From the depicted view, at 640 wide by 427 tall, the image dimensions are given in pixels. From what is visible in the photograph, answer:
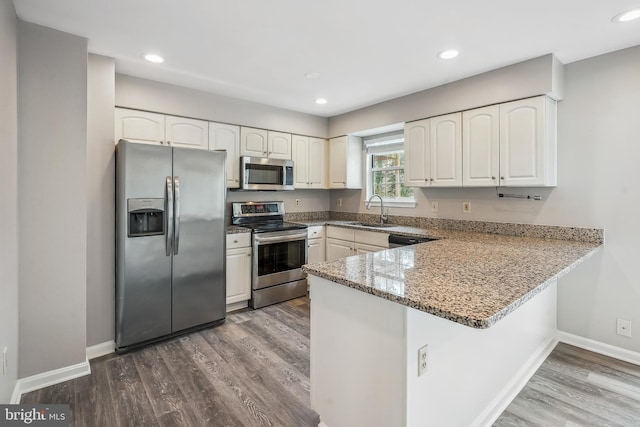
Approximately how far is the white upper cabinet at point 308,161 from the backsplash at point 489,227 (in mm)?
514

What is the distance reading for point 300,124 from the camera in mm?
4371

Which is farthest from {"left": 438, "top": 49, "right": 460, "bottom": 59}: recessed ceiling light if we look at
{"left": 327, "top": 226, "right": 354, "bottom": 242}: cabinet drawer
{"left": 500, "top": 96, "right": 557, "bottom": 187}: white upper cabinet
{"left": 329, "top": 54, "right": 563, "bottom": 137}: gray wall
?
{"left": 327, "top": 226, "right": 354, "bottom": 242}: cabinet drawer

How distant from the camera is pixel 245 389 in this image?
2113 mm

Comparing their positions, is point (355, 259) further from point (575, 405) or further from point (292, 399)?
point (575, 405)

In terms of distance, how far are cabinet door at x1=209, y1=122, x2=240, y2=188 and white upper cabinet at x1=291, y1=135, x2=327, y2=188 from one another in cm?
81

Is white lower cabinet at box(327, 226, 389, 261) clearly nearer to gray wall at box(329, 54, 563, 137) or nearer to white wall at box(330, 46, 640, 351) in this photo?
gray wall at box(329, 54, 563, 137)

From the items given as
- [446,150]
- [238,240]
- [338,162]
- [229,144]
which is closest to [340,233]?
[338,162]

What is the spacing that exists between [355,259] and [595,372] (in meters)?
2.02

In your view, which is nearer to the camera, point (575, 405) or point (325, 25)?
point (575, 405)

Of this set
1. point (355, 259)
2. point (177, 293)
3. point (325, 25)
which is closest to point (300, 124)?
point (325, 25)

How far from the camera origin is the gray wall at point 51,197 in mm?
2094

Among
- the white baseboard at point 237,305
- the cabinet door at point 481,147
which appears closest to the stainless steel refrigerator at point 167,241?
the white baseboard at point 237,305

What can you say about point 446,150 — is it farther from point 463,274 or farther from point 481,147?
point 463,274

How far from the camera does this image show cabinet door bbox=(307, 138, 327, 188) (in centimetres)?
450
